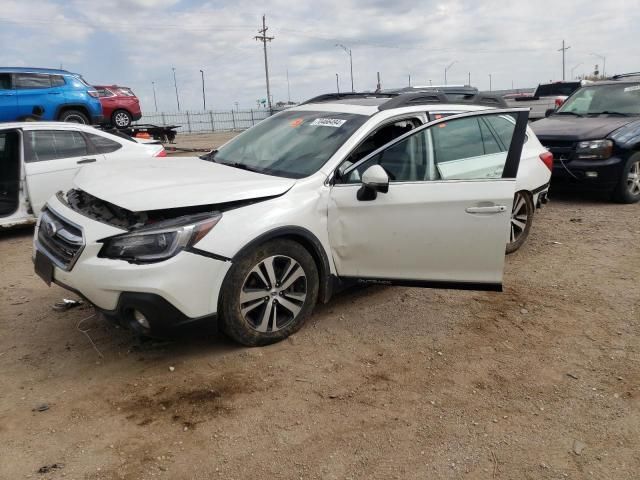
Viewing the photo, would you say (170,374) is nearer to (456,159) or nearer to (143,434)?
(143,434)

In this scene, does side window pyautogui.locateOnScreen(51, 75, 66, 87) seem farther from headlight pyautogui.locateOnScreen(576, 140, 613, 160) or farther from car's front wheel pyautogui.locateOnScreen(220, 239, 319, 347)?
car's front wheel pyautogui.locateOnScreen(220, 239, 319, 347)

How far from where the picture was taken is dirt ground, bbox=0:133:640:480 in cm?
261

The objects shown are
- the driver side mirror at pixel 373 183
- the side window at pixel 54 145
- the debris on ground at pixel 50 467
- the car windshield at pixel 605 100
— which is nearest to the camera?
the debris on ground at pixel 50 467

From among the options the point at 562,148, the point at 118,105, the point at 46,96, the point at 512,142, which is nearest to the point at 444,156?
the point at 512,142

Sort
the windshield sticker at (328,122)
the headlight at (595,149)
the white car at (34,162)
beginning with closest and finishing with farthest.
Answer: the windshield sticker at (328,122)
the white car at (34,162)
the headlight at (595,149)

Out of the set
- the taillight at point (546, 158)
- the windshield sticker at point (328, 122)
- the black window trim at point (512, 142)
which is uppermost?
the windshield sticker at point (328, 122)

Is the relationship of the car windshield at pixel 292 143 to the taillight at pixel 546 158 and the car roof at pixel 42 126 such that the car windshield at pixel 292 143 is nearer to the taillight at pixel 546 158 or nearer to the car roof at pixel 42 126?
the taillight at pixel 546 158

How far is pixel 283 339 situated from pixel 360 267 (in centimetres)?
74

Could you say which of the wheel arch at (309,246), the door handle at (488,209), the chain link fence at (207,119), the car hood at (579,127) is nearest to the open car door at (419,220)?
the door handle at (488,209)

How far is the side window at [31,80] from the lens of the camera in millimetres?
12156

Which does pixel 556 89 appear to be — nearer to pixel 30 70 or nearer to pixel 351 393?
pixel 30 70

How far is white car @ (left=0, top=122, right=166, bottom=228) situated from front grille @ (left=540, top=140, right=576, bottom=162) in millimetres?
5945

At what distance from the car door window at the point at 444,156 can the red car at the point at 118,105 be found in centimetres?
1439

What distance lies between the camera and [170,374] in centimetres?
340
